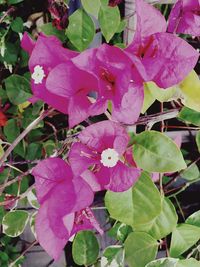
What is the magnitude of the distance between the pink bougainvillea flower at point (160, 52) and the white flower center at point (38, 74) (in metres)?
0.12

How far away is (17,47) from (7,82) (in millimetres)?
138

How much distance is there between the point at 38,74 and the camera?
616mm

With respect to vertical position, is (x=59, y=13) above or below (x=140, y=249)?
above

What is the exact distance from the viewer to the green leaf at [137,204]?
0.65 meters

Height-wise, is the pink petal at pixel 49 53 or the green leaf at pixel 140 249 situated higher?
the pink petal at pixel 49 53

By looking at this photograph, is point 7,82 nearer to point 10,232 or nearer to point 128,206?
point 10,232

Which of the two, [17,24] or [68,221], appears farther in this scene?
[17,24]

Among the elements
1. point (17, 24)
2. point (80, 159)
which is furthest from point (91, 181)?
point (17, 24)

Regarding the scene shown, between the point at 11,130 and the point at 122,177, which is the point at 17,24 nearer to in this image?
the point at 11,130

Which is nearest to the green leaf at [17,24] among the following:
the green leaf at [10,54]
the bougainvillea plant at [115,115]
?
the green leaf at [10,54]

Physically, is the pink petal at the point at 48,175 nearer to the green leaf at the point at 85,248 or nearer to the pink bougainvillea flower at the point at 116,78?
the pink bougainvillea flower at the point at 116,78

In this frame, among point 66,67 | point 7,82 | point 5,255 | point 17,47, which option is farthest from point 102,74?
point 5,255

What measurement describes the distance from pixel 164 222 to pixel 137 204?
14 centimetres

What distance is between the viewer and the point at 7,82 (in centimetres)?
95
